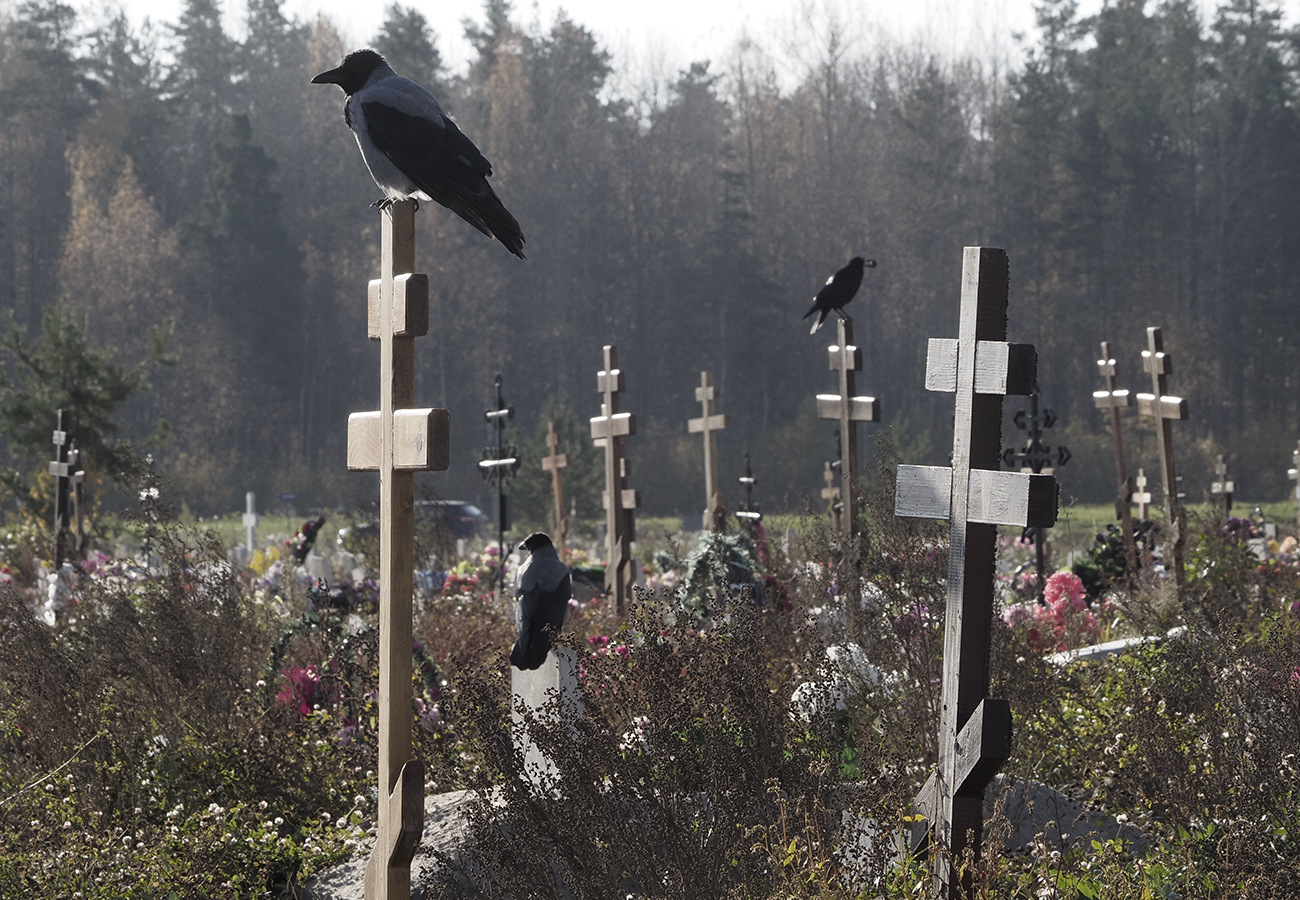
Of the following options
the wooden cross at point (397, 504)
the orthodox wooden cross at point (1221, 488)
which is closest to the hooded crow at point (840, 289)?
the wooden cross at point (397, 504)

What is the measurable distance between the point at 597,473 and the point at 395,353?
1869 centimetres

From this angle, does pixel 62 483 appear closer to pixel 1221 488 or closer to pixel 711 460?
pixel 711 460

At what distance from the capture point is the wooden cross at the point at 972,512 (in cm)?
391

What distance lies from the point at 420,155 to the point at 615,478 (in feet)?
24.9

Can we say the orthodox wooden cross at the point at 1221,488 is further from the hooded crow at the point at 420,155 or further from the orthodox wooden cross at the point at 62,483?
the hooded crow at the point at 420,155

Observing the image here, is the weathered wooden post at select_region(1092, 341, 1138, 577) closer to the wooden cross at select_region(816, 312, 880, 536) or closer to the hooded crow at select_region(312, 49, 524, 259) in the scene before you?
the wooden cross at select_region(816, 312, 880, 536)

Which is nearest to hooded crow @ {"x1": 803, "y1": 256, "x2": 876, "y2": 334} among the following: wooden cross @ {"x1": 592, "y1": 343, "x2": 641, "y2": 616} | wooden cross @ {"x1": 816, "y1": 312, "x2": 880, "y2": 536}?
wooden cross @ {"x1": 816, "y1": 312, "x2": 880, "y2": 536}

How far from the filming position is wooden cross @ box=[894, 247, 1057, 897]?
12.8 ft

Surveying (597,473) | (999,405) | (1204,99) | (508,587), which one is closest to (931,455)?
(597,473)

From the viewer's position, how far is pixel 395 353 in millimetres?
3561

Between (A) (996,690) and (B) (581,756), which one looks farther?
(A) (996,690)

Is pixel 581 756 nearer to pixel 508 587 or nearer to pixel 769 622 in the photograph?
pixel 769 622

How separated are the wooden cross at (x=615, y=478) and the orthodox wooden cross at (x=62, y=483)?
4843 millimetres

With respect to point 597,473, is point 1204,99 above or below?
above
